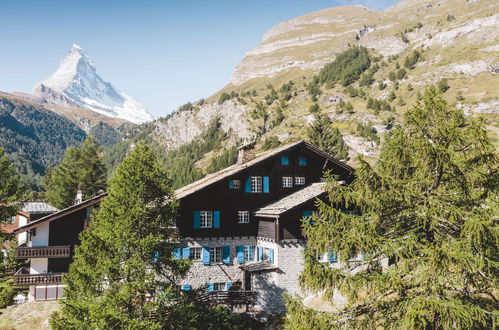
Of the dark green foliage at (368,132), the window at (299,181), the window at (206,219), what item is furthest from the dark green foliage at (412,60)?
the window at (206,219)

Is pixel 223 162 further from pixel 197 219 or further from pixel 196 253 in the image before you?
pixel 196 253

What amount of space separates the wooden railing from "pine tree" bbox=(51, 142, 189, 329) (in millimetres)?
7406

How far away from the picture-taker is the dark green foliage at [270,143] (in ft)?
484

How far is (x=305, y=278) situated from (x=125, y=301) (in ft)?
34.5

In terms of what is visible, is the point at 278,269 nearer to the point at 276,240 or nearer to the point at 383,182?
the point at 276,240

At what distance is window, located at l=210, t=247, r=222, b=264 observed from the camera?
106 feet

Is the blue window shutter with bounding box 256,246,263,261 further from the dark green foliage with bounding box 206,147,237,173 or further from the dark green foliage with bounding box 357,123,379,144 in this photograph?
the dark green foliage with bounding box 206,147,237,173

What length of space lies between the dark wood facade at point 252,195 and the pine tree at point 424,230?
1698 cm

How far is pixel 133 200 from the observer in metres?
20.9

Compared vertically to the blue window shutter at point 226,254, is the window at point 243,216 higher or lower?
higher

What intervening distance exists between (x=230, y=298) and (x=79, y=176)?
4228 cm

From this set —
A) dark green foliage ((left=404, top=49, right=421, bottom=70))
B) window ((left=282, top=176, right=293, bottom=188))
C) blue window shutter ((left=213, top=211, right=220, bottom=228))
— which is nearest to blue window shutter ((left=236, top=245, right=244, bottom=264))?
blue window shutter ((left=213, top=211, right=220, bottom=228))

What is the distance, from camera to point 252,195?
33906 mm

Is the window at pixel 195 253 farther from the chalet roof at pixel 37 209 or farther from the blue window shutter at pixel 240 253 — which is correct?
the chalet roof at pixel 37 209
